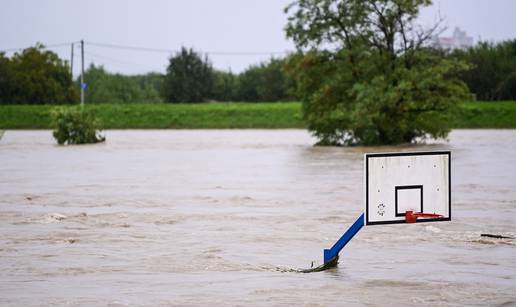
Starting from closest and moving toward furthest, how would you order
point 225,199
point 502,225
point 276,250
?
point 276,250
point 502,225
point 225,199

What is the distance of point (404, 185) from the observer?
34.4 feet

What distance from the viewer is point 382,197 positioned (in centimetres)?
1039

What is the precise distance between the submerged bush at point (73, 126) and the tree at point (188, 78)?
6196 cm

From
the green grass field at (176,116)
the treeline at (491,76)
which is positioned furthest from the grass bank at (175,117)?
the treeline at (491,76)

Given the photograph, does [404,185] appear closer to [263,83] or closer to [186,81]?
[186,81]

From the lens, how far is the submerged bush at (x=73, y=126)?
4956 cm

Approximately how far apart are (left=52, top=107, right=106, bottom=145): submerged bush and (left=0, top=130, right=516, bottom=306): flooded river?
23200mm

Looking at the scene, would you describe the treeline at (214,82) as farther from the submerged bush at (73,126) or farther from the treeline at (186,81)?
the submerged bush at (73,126)

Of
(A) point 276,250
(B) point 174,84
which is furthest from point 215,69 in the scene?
(A) point 276,250

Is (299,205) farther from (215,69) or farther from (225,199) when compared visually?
(215,69)

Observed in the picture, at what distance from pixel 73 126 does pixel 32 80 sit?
5329cm

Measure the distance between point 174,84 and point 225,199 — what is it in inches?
3727

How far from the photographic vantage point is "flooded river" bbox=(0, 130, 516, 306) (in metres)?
9.95

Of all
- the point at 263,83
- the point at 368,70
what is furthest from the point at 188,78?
the point at 368,70
